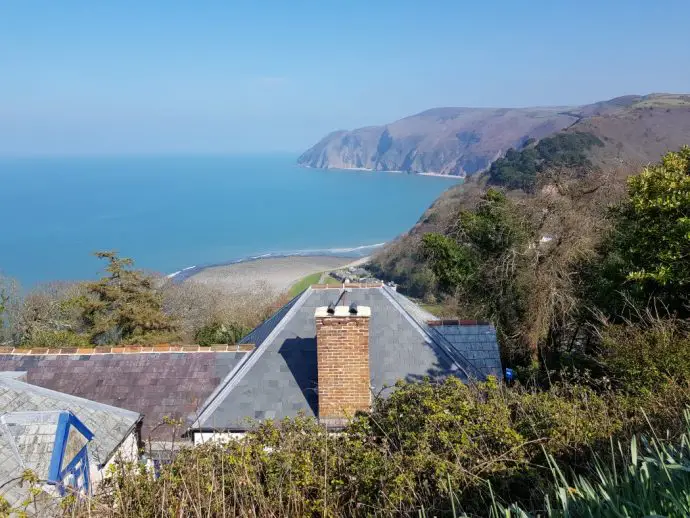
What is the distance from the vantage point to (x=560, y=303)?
18.1 meters

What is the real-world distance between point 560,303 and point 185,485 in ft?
52.0

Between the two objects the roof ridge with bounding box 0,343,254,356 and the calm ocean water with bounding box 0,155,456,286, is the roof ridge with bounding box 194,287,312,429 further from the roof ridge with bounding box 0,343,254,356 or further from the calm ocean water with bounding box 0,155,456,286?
the calm ocean water with bounding box 0,155,456,286

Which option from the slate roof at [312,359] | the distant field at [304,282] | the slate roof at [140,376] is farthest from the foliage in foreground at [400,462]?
the distant field at [304,282]

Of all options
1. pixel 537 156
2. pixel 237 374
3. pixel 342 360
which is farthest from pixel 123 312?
pixel 537 156

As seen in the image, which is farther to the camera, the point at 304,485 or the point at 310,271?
the point at 310,271

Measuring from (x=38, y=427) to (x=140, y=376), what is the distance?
13.5 feet

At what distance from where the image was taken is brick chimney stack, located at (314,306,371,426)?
29.6 feet

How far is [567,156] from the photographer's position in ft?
235

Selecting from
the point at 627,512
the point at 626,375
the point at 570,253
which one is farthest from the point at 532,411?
the point at 570,253

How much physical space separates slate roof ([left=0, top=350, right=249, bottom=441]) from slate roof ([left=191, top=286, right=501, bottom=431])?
59cm

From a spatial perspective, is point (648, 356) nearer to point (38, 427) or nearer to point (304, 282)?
point (38, 427)

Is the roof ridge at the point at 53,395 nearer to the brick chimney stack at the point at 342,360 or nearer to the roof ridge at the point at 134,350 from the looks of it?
the roof ridge at the point at 134,350

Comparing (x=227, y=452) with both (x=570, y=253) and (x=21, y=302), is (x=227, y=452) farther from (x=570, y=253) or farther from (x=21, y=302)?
(x=21, y=302)

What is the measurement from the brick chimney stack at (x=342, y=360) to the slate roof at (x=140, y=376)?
8.34ft
